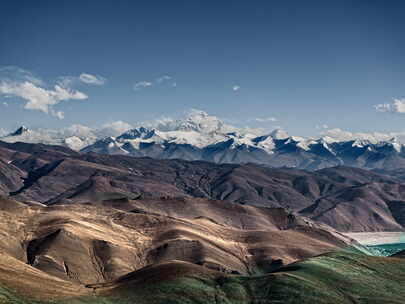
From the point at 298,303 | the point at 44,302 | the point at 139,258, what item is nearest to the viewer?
the point at 44,302

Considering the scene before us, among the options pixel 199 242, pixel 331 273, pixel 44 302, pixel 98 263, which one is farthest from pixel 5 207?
pixel 331 273

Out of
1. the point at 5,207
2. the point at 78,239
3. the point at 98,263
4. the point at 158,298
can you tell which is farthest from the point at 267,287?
the point at 5,207

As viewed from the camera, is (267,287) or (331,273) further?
(331,273)

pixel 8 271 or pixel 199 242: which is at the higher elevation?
pixel 8 271

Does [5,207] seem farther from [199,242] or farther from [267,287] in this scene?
[267,287]

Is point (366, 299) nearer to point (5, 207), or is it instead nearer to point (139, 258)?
point (139, 258)

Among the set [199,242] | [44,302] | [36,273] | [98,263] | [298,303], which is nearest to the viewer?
[44,302]

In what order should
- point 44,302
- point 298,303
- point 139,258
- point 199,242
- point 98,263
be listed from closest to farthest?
point 44,302 < point 298,303 < point 98,263 < point 139,258 < point 199,242

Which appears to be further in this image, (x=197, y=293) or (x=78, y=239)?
(x=78, y=239)

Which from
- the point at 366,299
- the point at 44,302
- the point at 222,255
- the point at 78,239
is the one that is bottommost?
the point at 222,255
